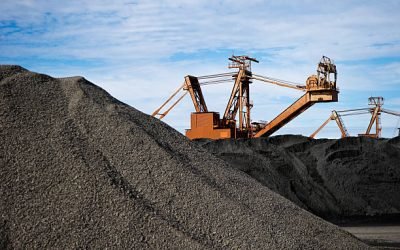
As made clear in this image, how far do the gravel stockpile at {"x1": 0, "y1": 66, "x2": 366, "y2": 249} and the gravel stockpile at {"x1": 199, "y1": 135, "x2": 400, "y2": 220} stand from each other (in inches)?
259

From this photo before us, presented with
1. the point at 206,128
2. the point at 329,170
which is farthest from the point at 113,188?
the point at 206,128

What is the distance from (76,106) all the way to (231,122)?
44.7ft

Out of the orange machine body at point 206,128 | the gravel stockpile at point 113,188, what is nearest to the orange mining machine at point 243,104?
the orange machine body at point 206,128

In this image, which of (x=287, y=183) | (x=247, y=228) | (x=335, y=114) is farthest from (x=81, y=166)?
(x=335, y=114)

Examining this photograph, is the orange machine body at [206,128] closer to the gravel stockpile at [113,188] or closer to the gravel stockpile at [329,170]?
the gravel stockpile at [329,170]

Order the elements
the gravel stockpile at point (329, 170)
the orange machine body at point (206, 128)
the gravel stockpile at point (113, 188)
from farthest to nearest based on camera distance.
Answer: the orange machine body at point (206, 128)
the gravel stockpile at point (329, 170)
the gravel stockpile at point (113, 188)

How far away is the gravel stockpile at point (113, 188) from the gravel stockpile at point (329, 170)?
21.6 feet

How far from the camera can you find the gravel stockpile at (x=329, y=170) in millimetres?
14289

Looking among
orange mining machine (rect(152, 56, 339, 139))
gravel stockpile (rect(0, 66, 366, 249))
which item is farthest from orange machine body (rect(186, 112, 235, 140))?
gravel stockpile (rect(0, 66, 366, 249))

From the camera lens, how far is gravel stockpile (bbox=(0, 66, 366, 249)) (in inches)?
234

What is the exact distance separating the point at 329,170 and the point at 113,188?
35.3ft

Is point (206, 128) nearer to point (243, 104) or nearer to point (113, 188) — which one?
point (243, 104)

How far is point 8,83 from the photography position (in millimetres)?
8180

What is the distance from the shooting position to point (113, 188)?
6465 millimetres
